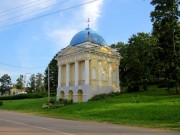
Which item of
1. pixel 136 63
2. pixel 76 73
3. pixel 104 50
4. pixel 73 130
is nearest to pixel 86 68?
pixel 76 73

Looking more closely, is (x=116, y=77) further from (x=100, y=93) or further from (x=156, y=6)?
(x=156, y=6)

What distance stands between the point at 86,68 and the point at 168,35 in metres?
12.9

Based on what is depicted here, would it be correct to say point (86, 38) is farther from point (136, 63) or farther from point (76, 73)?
point (136, 63)

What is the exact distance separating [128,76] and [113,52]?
7682 millimetres

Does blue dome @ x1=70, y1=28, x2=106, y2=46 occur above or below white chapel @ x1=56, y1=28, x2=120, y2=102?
above

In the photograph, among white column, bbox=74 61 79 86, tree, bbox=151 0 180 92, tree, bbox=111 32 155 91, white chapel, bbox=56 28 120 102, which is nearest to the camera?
tree, bbox=151 0 180 92

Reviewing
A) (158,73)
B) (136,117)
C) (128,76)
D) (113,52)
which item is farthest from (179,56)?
(136,117)

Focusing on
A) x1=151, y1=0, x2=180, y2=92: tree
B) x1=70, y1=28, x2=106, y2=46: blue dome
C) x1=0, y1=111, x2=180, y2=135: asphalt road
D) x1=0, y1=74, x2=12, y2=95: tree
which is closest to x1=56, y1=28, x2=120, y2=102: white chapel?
x1=70, y1=28, x2=106, y2=46: blue dome

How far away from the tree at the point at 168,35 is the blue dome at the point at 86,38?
420 inches

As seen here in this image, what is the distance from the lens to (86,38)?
163 feet

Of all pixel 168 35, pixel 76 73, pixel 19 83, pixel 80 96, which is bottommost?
pixel 80 96

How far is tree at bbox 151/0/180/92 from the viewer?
42.6 m

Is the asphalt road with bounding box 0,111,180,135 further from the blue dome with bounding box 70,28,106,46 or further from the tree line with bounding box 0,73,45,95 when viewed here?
the tree line with bounding box 0,73,45,95

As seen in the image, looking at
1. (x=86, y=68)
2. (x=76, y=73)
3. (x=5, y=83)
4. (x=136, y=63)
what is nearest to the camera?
(x=86, y=68)
